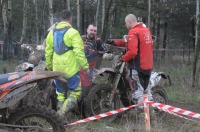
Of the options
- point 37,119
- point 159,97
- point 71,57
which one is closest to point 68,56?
point 71,57

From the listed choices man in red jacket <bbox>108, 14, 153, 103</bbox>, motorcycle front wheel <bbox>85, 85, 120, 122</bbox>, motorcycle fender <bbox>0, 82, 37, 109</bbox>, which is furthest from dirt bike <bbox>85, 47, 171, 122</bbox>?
motorcycle fender <bbox>0, 82, 37, 109</bbox>

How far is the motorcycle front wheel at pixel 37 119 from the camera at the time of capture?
4.29 metres

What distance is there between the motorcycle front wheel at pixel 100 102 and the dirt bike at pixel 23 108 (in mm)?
1570

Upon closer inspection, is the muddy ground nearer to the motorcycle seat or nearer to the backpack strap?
the backpack strap

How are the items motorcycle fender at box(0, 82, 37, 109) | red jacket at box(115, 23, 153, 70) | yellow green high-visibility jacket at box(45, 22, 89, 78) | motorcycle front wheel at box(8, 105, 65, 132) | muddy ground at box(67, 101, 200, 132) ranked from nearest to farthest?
motorcycle fender at box(0, 82, 37, 109) → motorcycle front wheel at box(8, 105, 65, 132) → muddy ground at box(67, 101, 200, 132) → yellow green high-visibility jacket at box(45, 22, 89, 78) → red jacket at box(115, 23, 153, 70)

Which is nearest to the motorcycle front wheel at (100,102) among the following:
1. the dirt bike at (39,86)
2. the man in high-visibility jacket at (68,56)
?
the man in high-visibility jacket at (68,56)

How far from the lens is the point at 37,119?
4.38 meters

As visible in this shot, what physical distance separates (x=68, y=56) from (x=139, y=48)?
1.18 metres

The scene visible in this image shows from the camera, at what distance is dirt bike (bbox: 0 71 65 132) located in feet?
13.5

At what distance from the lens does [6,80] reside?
415 cm

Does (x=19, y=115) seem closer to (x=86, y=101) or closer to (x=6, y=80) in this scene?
(x=6, y=80)

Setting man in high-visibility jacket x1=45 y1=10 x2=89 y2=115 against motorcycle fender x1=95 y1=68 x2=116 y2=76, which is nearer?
man in high-visibility jacket x1=45 y1=10 x2=89 y2=115

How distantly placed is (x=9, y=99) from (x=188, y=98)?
6.04 metres

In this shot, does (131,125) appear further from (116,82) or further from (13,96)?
(13,96)
